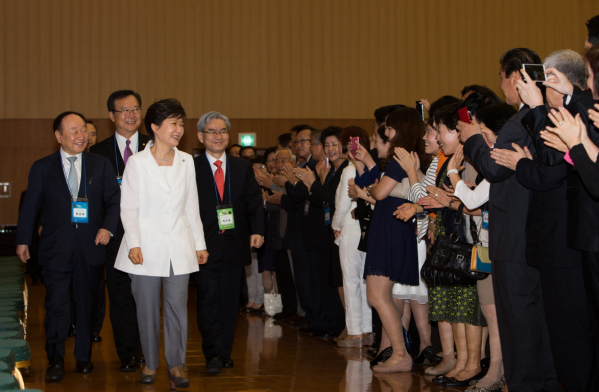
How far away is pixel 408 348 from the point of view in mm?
4164

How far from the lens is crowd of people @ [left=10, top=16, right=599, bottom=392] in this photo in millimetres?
2746

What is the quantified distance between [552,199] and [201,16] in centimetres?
935

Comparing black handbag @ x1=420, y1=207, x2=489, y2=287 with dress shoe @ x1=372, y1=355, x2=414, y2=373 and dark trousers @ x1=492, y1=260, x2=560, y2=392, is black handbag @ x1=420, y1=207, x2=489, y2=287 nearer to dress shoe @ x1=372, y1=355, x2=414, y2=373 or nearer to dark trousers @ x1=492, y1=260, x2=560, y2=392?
dark trousers @ x1=492, y1=260, x2=560, y2=392

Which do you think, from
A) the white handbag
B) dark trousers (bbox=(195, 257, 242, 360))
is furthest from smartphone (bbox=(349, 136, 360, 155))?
the white handbag

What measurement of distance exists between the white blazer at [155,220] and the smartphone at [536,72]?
2.04m

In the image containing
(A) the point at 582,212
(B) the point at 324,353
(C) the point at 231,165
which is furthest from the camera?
(B) the point at 324,353

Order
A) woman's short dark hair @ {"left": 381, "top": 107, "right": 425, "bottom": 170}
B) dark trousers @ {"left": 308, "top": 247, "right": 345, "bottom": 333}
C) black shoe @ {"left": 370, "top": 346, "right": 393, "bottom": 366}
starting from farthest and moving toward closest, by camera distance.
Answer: dark trousers @ {"left": 308, "top": 247, "right": 345, "bottom": 333}, black shoe @ {"left": 370, "top": 346, "right": 393, "bottom": 366}, woman's short dark hair @ {"left": 381, "top": 107, "right": 425, "bottom": 170}

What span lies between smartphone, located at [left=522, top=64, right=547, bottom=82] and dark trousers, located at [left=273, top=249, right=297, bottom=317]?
4095mm

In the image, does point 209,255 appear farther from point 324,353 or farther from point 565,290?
point 565,290

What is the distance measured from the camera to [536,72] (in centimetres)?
277

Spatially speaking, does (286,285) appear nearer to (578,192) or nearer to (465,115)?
(465,115)

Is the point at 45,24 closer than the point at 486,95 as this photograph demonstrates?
No

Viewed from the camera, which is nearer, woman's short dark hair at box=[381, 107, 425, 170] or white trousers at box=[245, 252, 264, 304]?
woman's short dark hair at box=[381, 107, 425, 170]

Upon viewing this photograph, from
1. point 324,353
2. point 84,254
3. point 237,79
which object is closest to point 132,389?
point 84,254
